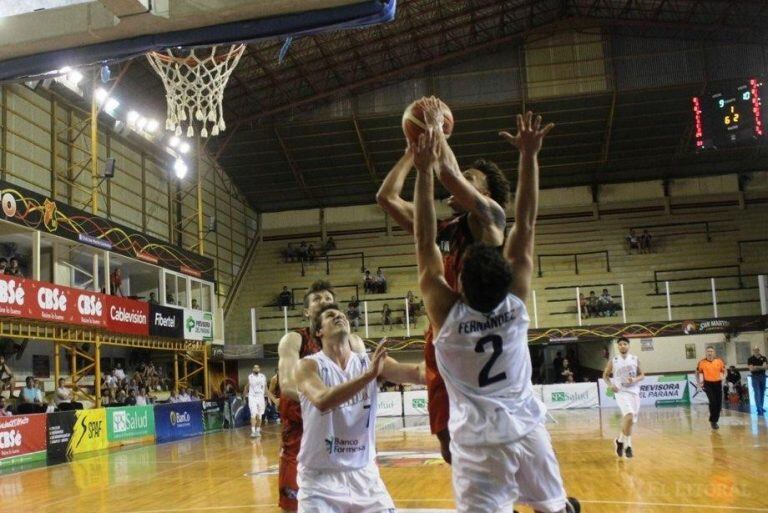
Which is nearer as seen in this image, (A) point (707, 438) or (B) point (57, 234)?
(A) point (707, 438)

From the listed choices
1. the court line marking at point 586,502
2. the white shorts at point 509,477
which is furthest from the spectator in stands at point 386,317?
the white shorts at point 509,477

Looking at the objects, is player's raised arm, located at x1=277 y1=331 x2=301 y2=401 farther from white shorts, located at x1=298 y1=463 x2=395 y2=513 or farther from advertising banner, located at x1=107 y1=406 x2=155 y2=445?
advertising banner, located at x1=107 y1=406 x2=155 y2=445

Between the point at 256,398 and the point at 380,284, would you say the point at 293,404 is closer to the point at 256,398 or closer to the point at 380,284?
the point at 256,398

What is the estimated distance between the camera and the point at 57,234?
17.1 meters

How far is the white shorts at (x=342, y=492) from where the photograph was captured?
3926mm

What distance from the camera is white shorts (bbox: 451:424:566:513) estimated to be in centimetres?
288

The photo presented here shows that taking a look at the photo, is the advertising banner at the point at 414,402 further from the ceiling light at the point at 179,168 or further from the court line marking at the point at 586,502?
the court line marking at the point at 586,502

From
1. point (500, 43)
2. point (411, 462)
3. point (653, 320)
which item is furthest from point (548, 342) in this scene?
point (411, 462)

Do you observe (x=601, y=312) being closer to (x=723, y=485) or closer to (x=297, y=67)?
(x=297, y=67)

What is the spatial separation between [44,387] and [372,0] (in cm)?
1839

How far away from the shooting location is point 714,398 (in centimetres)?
1498

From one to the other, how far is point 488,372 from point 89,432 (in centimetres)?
1503

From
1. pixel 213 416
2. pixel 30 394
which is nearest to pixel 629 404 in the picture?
pixel 30 394

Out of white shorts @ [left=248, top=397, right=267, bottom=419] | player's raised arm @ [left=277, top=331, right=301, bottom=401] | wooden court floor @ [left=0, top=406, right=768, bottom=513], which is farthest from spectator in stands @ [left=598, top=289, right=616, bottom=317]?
player's raised arm @ [left=277, top=331, right=301, bottom=401]
